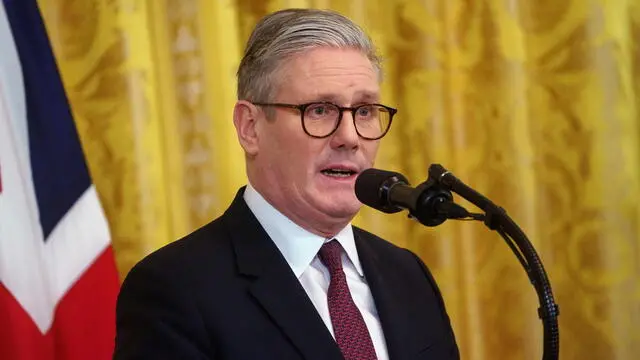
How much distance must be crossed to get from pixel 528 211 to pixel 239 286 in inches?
46.0

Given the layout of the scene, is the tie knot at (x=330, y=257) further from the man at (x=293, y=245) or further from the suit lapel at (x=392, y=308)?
the suit lapel at (x=392, y=308)

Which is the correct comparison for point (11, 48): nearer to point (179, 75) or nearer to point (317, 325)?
point (179, 75)

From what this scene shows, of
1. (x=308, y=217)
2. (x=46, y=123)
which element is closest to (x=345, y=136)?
(x=308, y=217)

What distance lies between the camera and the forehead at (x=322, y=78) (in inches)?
59.3

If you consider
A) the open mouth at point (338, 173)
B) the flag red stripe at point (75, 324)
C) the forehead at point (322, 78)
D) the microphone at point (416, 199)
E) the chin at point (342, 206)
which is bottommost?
the flag red stripe at point (75, 324)

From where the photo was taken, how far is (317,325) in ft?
4.65

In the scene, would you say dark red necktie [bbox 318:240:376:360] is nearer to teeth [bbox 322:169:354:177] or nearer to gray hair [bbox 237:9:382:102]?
teeth [bbox 322:169:354:177]

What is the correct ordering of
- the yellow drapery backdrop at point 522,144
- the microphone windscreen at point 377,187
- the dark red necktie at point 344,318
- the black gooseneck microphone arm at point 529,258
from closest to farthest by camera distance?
1. the black gooseneck microphone arm at point 529,258
2. the microphone windscreen at point 377,187
3. the dark red necktie at point 344,318
4. the yellow drapery backdrop at point 522,144

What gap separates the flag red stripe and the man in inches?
17.4

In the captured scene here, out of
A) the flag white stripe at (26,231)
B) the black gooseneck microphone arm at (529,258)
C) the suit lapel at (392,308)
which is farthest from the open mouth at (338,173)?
the flag white stripe at (26,231)

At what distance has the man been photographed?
54.4 inches

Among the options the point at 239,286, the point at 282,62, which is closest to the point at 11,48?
the point at 282,62

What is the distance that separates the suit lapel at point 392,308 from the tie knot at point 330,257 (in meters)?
0.10

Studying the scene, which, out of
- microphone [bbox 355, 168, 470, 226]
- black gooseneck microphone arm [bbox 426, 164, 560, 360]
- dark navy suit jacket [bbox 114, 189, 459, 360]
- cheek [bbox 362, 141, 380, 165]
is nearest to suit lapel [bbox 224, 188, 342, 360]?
dark navy suit jacket [bbox 114, 189, 459, 360]
